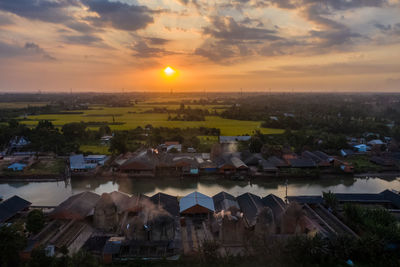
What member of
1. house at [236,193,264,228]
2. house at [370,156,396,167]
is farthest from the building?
house at [370,156,396,167]

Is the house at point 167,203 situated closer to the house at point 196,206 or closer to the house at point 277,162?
the house at point 196,206

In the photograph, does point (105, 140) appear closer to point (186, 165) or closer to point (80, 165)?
point (80, 165)

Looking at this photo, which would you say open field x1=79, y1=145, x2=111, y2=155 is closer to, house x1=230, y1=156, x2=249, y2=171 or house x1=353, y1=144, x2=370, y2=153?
house x1=230, y1=156, x2=249, y2=171

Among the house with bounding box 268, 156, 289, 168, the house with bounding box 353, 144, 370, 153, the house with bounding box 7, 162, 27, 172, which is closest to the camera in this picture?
the house with bounding box 7, 162, 27, 172

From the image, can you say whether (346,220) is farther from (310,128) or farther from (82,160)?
(310,128)

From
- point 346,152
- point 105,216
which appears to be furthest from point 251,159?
point 105,216
